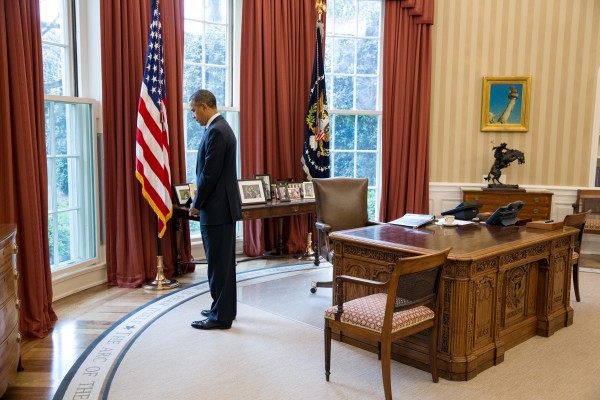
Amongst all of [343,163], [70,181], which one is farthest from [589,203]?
[70,181]

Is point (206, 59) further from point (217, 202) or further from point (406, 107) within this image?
point (217, 202)

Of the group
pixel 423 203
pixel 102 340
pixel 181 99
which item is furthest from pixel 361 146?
pixel 102 340

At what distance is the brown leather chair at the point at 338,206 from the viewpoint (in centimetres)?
482

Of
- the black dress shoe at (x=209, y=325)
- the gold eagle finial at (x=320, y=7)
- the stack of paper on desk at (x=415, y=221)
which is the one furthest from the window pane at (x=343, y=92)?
the black dress shoe at (x=209, y=325)

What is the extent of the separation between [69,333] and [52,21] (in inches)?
105

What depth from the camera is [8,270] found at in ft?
9.49

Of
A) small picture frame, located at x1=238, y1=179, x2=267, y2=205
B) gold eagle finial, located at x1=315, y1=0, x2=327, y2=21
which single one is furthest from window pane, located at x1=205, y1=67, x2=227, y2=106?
gold eagle finial, located at x1=315, y1=0, x2=327, y2=21

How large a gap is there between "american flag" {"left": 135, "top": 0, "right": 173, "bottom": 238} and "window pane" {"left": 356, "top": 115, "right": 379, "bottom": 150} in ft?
9.52

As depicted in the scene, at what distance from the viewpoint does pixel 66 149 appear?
4.87 meters

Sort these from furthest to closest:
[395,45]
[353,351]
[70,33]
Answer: [395,45] < [70,33] < [353,351]

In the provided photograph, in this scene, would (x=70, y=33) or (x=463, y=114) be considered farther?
(x=463, y=114)

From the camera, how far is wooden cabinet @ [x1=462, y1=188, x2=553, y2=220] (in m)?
6.45

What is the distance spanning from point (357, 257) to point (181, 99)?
9.01ft

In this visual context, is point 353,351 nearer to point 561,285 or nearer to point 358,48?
point 561,285
